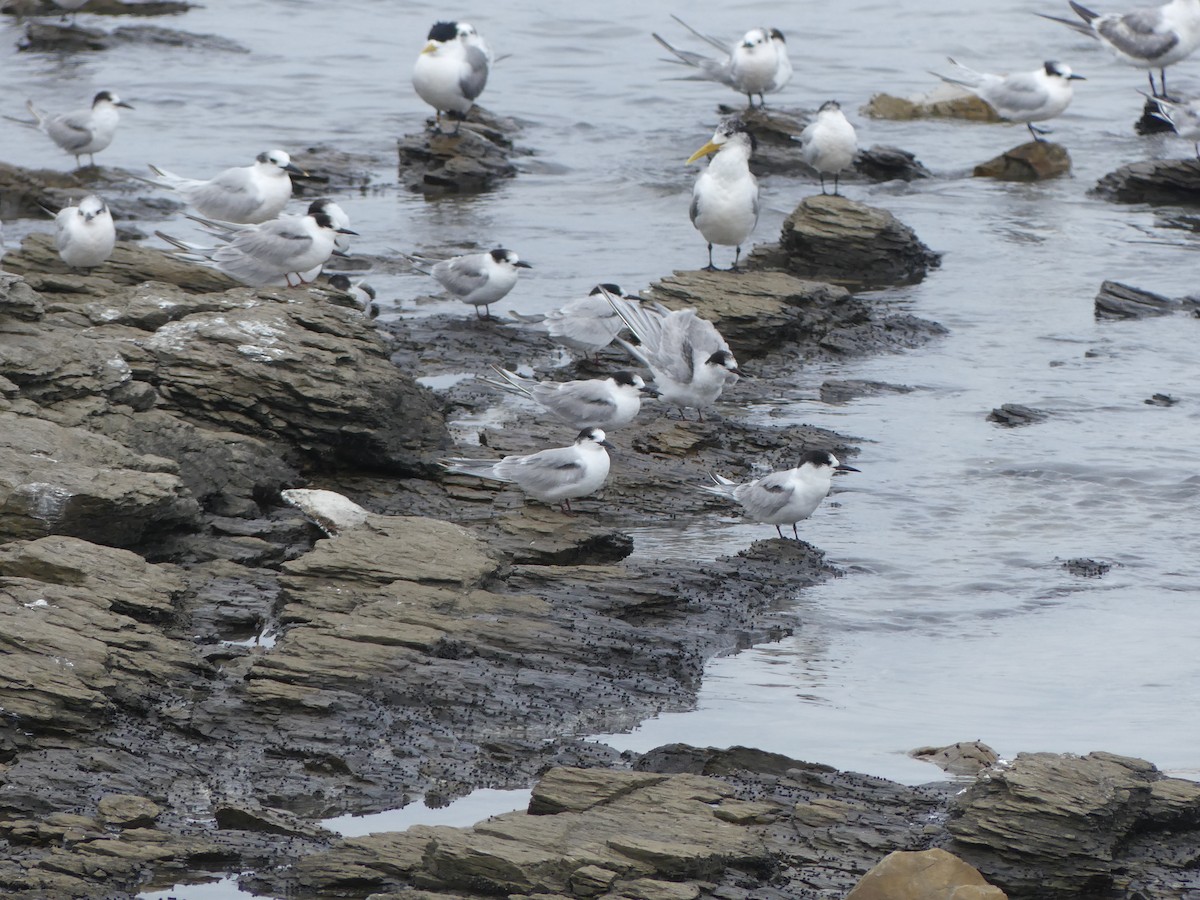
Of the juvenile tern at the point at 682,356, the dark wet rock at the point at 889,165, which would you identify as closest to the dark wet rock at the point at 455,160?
the dark wet rock at the point at 889,165

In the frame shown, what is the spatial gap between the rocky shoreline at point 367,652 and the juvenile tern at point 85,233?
397 mm

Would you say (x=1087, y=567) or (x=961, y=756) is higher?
(x=961, y=756)

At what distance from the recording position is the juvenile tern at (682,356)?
9.86m

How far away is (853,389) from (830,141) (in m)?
5.34

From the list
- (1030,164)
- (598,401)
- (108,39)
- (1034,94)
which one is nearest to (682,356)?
(598,401)

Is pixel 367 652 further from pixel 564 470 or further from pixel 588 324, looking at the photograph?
pixel 588 324

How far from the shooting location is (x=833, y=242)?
13.9 m

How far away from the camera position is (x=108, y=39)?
24.5 meters

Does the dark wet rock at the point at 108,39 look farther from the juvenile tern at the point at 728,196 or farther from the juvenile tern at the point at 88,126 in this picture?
the juvenile tern at the point at 728,196

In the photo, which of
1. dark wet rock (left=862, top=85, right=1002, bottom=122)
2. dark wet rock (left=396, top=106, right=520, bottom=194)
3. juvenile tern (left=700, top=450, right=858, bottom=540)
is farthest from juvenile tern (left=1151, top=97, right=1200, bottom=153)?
juvenile tern (left=700, top=450, right=858, bottom=540)

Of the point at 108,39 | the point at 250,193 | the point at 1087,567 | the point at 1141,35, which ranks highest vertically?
the point at 1141,35

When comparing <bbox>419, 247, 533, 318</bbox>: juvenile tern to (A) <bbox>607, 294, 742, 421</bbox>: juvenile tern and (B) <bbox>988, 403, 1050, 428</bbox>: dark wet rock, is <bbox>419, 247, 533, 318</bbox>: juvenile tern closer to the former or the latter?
(A) <bbox>607, 294, 742, 421</bbox>: juvenile tern

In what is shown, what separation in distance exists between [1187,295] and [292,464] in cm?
795

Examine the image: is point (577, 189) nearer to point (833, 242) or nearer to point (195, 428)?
point (833, 242)
